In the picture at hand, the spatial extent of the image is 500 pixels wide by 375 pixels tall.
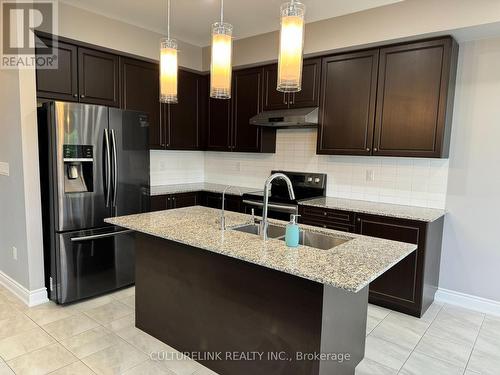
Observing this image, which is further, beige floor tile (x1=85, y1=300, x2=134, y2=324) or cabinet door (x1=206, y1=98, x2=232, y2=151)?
cabinet door (x1=206, y1=98, x2=232, y2=151)

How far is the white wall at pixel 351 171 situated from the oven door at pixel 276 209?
2.04ft

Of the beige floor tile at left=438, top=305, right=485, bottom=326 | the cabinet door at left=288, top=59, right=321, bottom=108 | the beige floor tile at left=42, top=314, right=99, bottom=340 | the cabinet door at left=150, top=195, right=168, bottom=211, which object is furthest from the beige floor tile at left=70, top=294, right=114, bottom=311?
the beige floor tile at left=438, top=305, right=485, bottom=326

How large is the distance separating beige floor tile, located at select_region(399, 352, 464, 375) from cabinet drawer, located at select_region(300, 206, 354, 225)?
1.21 meters

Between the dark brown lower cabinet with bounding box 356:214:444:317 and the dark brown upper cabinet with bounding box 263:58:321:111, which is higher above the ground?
the dark brown upper cabinet with bounding box 263:58:321:111

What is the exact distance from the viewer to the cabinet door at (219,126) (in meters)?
4.42

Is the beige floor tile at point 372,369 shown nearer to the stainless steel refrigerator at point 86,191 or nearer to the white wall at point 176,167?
the stainless steel refrigerator at point 86,191

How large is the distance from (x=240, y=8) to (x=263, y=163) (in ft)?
6.23

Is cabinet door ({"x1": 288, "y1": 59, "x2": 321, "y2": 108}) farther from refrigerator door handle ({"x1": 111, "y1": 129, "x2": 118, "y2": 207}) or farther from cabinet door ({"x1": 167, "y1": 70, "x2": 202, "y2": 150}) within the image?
refrigerator door handle ({"x1": 111, "y1": 129, "x2": 118, "y2": 207})

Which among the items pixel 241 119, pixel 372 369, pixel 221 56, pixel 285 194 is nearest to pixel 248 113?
pixel 241 119

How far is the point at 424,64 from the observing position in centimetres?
296

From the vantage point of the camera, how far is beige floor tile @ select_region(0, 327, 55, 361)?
232 centimetres

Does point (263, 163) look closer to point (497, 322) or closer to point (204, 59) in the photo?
point (204, 59)

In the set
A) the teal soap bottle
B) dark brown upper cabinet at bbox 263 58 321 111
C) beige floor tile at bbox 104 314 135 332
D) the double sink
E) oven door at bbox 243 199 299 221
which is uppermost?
dark brown upper cabinet at bbox 263 58 321 111

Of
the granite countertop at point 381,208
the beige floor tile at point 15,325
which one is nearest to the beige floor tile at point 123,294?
the beige floor tile at point 15,325
